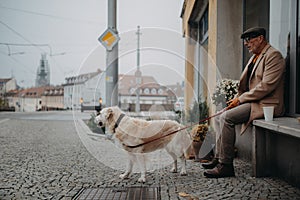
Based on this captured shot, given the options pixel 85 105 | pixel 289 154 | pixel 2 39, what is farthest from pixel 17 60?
pixel 289 154

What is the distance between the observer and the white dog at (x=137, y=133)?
3766 millimetres

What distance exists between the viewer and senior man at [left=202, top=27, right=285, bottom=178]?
3568 millimetres

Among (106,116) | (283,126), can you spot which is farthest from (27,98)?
(283,126)

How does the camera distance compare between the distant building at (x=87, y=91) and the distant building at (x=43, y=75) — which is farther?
the distant building at (x=43, y=75)

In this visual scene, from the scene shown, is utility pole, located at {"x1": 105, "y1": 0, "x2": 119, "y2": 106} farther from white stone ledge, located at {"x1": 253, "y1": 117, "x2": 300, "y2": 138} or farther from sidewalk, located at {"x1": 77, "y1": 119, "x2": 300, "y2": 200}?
white stone ledge, located at {"x1": 253, "y1": 117, "x2": 300, "y2": 138}

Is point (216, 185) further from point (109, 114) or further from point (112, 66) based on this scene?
point (112, 66)

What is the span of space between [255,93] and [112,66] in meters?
3.16

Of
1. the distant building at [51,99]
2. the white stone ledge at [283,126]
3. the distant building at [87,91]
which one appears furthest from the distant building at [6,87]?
the white stone ledge at [283,126]

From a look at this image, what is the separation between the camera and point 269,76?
11.7 ft

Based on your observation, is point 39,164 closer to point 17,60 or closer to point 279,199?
point 279,199

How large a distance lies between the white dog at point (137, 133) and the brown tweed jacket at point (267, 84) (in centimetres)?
97

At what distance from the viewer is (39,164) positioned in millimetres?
4977

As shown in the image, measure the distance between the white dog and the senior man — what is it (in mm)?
645

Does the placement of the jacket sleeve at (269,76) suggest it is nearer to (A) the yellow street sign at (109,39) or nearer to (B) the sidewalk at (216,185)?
(B) the sidewalk at (216,185)
